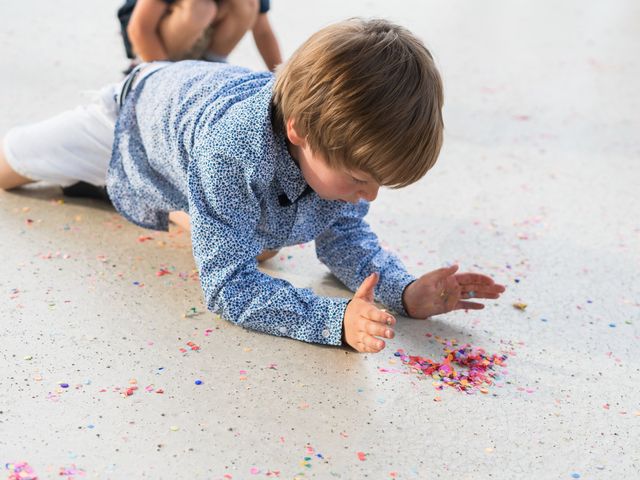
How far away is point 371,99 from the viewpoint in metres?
1.12

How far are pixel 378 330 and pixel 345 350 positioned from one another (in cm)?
13

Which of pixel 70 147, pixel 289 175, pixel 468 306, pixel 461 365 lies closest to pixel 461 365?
pixel 461 365

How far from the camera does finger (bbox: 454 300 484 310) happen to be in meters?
1.35

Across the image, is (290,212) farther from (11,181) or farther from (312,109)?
(11,181)

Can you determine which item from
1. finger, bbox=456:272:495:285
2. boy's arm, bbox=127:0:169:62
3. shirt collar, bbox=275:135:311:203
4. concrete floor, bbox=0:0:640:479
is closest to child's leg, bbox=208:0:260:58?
boy's arm, bbox=127:0:169:62

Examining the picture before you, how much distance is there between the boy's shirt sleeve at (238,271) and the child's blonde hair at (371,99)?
0.49 ft

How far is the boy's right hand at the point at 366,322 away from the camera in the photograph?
114 centimetres

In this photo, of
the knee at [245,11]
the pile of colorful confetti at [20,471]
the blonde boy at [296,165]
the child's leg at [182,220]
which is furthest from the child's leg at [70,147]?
the pile of colorful confetti at [20,471]

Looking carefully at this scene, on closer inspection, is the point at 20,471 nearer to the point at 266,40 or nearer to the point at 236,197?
the point at 236,197

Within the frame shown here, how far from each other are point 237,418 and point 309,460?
0.12 m

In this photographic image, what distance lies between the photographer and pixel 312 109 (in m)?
1.15

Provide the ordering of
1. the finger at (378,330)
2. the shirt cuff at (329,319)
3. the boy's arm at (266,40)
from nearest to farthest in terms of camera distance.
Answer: the finger at (378,330) < the shirt cuff at (329,319) < the boy's arm at (266,40)

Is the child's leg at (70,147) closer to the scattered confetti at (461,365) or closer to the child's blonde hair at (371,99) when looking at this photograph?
the child's blonde hair at (371,99)

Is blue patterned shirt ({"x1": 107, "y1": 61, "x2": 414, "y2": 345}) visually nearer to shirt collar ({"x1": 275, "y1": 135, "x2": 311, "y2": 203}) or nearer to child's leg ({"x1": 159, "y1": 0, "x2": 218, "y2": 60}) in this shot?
shirt collar ({"x1": 275, "y1": 135, "x2": 311, "y2": 203})
